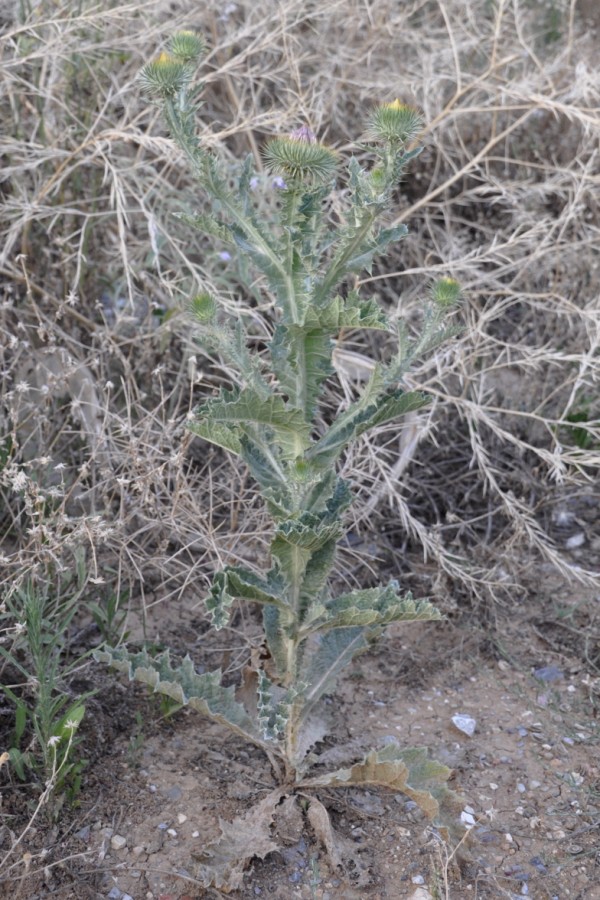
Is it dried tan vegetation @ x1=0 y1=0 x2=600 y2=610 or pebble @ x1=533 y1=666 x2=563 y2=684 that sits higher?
dried tan vegetation @ x1=0 y1=0 x2=600 y2=610

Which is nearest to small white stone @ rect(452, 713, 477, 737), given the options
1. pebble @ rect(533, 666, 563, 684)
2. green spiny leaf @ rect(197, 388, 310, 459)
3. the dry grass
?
pebble @ rect(533, 666, 563, 684)

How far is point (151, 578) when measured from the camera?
10.8 ft

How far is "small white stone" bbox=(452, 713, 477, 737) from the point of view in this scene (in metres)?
2.92

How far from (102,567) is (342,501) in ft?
3.28

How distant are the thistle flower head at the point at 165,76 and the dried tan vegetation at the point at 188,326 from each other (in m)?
0.65

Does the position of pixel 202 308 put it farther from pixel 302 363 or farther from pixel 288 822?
pixel 288 822

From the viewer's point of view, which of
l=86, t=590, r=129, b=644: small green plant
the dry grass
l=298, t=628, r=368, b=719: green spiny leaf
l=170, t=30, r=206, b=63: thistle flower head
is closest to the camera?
l=170, t=30, r=206, b=63: thistle flower head

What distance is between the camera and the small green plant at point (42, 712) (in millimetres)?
2391

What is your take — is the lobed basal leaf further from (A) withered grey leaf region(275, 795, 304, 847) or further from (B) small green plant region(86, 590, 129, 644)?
(B) small green plant region(86, 590, 129, 644)

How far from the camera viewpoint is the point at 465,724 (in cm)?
293

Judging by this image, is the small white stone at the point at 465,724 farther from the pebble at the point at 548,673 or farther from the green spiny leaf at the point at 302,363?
the green spiny leaf at the point at 302,363

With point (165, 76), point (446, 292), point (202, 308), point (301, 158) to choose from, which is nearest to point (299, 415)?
point (202, 308)

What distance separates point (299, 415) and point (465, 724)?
1.29 metres

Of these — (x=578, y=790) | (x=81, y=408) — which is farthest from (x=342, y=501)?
(x=81, y=408)
